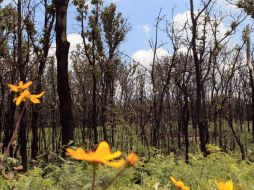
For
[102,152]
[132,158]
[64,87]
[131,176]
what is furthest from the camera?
[64,87]

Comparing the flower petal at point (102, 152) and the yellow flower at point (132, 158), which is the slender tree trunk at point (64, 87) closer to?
the flower petal at point (102, 152)

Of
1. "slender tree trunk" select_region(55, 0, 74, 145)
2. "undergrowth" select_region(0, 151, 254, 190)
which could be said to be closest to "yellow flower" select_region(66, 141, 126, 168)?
"undergrowth" select_region(0, 151, 254, 190)

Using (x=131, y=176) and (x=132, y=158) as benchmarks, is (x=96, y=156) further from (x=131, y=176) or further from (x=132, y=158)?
(x=131, y=176)

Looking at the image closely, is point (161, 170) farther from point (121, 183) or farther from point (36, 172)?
point (36, 172)

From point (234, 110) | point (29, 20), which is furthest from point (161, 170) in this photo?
point (234, 110)

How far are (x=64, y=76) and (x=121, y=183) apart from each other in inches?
172

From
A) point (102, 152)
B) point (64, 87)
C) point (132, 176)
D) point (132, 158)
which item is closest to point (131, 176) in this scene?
point (132, 176)

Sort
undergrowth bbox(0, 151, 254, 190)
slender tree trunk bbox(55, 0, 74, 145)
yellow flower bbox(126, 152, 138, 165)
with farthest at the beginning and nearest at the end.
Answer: slender tree trunk bbox(55, 0, 74, 145) < undergrowth bbox(0, 151, 254, 190) < yellow flower bbox(126, 152, 138, 165)

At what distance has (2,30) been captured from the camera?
18016mm

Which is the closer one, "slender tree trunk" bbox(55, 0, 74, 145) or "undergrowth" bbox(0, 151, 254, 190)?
"undergrowth" bbox(0, 151, 254, 190)

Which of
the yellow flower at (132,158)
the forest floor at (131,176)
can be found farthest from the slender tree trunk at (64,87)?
the yellow flower at (132,158)

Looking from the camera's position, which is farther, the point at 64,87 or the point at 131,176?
the point at 64,87

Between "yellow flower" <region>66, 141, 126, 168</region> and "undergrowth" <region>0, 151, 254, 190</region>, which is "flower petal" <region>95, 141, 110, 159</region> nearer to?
"yellow flower" <region>66, 141, 126, 168</region>

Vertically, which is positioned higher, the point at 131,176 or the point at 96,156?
the point at 96,156
